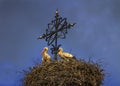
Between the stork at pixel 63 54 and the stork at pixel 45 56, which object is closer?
the stork at pixel 63 54

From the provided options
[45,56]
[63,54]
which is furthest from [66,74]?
[45,56]

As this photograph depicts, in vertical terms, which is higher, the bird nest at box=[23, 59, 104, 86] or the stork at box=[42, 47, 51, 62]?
the stork at box=[42, 47, 51, 62]

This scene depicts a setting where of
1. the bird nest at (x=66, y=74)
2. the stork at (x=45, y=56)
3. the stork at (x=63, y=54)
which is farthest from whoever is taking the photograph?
the stork at (x=45, y=56)

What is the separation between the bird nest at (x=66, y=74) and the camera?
10.1 meters

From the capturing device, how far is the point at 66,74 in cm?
1016

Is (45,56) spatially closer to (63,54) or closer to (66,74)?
(63,54)

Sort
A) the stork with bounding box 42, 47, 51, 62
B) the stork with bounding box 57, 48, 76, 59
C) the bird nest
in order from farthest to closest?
the stork with bounding box 42, 47, 51, 62
the stork with bounding box 57, 48, 76, 59
the bird nest

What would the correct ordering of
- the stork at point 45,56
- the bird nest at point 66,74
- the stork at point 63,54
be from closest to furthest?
the bird nest at point 66,74
the stork at point 63,54
the stork at point 45,56

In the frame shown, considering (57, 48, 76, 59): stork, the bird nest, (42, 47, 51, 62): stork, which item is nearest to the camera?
the bird nest

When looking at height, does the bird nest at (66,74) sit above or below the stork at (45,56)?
below

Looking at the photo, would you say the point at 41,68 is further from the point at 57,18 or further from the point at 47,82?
the point at 57,18

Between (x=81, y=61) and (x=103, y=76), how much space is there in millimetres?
471

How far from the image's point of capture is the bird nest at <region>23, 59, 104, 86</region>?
10148mm

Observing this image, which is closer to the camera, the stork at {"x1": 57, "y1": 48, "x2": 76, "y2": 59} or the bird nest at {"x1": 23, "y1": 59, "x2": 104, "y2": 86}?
the bird nest at {"x1": 23, "y1": 59, "x2": 104, "y2": 86}
